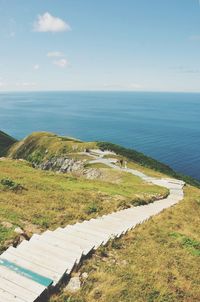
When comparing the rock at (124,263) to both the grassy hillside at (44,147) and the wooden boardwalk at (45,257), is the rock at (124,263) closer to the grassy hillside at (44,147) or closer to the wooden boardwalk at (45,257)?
the wooden boardwalk at (45,257)

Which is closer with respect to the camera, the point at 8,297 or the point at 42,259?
the point at 8,297

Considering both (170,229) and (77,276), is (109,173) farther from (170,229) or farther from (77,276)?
(77,276)

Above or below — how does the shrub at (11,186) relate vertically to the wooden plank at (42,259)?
below

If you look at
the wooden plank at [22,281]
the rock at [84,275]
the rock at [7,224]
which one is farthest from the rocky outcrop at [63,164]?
the wooden plank at [22,281]

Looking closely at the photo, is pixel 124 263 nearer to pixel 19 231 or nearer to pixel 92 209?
pixel 19 231

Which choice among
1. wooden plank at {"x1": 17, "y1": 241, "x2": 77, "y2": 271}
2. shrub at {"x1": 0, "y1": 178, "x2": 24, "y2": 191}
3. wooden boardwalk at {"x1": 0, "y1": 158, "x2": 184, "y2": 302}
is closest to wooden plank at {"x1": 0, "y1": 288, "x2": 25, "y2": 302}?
wooden boardwalk at {"x1": 0, "y1": 158, "x2": 184, "y2": 302}

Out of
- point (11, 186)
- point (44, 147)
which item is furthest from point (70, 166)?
point (11, 186)

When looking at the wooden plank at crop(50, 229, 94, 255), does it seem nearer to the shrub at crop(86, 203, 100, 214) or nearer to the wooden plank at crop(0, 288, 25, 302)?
the wooden plank at crop(0, 288, 25, 302)
